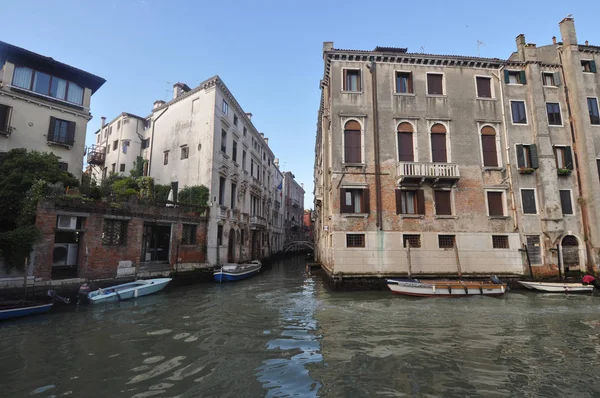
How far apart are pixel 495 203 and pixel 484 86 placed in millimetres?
7009

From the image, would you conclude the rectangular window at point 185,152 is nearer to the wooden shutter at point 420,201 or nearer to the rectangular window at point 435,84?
the wooden shutter at point 420,201

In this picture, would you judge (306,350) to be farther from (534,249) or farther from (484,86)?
(484,86)

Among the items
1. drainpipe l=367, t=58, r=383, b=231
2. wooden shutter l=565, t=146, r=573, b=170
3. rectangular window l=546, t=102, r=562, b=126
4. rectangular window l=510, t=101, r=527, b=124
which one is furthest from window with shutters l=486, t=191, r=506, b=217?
drainpipe l=367, t=58, r=383, b=231

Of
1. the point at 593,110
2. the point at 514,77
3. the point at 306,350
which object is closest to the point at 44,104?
the point at 306,350

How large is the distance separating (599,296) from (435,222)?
731 centimetres

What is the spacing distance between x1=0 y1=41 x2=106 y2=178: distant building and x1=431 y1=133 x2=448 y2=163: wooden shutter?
20752mm

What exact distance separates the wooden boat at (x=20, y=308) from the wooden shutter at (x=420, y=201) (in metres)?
16.3

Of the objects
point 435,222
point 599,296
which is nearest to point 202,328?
point 435,222

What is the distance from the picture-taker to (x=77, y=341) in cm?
744

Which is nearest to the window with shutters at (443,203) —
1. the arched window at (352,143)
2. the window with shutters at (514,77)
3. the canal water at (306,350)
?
the arched window at (352,143)

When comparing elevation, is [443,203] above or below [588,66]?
below

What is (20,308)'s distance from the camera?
932cm

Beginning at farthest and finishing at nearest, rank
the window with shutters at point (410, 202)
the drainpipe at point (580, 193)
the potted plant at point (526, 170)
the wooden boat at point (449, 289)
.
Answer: the potted plant at point (526, 170), the window with shutters at point (410, 202), the drainpipe at point (580, 193), the wooden boat at point (449, 289)

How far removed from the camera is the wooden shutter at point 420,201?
15.9 metres
